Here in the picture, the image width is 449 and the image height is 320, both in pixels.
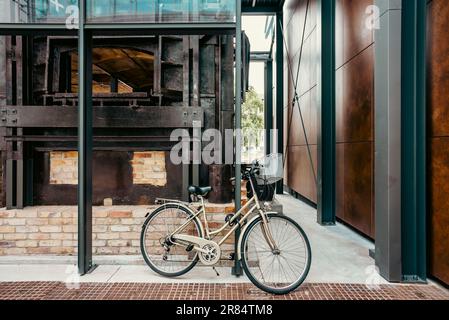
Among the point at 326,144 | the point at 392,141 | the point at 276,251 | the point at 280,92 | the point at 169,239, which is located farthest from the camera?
the point at 280,92

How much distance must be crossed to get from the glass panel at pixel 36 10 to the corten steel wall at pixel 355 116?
13.0 feet

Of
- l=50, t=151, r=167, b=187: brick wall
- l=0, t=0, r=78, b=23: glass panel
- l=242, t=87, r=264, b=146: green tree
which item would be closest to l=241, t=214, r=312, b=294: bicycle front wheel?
l=50, t=151, r=167, b=187: brick wall

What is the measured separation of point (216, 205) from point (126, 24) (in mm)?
2269

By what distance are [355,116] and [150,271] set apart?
3.85 m

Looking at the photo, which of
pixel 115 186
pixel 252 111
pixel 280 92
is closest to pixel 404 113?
pixel 115 186

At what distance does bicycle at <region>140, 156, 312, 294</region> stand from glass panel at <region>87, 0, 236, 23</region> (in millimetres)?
1697

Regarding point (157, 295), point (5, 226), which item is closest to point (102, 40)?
point (5, 226)

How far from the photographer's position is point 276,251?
3109mm

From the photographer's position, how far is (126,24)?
3410mm

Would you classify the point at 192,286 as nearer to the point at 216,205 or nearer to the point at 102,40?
the point at 216,205

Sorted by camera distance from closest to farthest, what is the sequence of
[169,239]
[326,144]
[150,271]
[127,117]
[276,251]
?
1. [276,251]
2. [169,239]
3. [150,271]
4. [127,117]
5. [326,144]

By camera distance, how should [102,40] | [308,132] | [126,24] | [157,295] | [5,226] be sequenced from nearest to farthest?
[157,295] < [126,24] < [5,226] < [102,40] < [308,132]

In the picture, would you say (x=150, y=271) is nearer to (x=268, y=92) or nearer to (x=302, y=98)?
(x=302, y=98)

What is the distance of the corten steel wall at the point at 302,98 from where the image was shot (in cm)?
727
